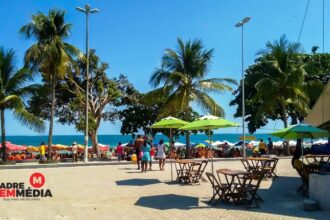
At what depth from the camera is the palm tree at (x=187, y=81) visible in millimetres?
33812

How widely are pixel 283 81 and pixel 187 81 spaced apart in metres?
7.97

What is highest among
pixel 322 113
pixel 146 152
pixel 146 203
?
pixel 322 113

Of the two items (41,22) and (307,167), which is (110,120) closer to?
(41,22)

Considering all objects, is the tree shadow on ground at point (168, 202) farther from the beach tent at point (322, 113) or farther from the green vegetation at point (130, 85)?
the green vegetation at point (130, 85)

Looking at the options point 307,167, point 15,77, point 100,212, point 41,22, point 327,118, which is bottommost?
point 100,212

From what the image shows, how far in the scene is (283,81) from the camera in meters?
36.2

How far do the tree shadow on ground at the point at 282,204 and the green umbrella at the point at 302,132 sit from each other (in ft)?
5.68

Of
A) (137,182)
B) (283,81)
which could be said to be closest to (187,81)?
(283,81)

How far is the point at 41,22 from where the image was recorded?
3094cm

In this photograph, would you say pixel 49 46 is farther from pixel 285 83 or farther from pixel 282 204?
pixel 282 204

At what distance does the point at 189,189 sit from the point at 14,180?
283 inches

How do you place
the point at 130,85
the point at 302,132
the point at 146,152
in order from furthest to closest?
the point at 130,85, the point at 146,152, the point at 302,132

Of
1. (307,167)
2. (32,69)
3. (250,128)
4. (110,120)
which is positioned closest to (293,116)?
(250,128)

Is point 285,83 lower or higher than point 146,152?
higher
